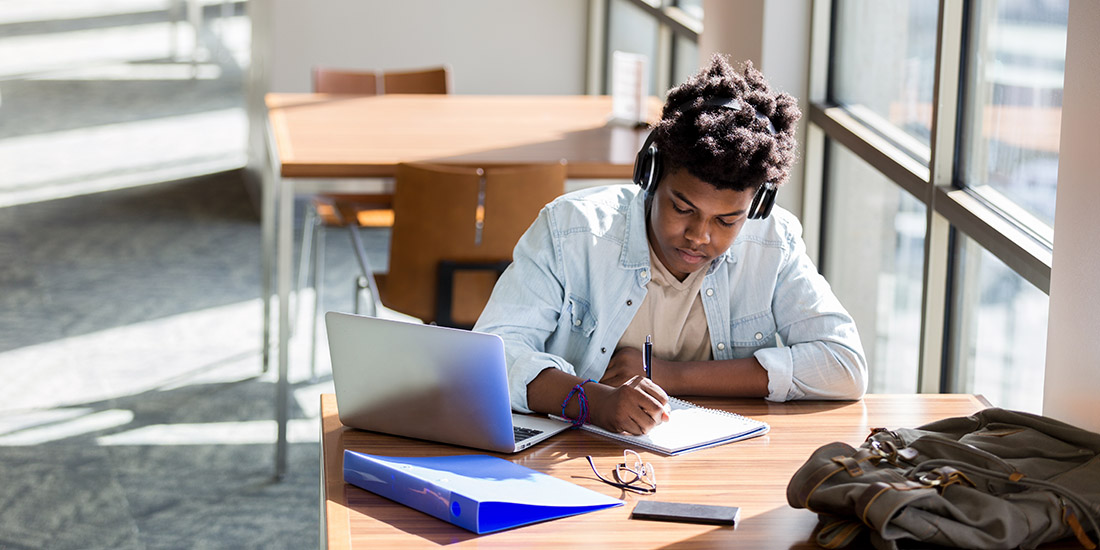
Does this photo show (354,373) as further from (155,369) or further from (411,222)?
(155,369)

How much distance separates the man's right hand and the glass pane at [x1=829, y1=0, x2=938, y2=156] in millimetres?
1100

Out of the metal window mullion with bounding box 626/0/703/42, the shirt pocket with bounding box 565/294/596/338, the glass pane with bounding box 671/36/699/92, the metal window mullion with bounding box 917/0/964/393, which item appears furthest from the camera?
the glass pane with bounding box 671/36/699/92

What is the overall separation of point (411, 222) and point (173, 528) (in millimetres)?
866

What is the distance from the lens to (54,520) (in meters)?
2.89

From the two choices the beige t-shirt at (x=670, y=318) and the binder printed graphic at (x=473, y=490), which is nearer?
the binder printed graphic at (x=473, y=490)

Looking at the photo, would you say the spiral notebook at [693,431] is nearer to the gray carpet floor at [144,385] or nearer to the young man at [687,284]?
the young man at [687,284]

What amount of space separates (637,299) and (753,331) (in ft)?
0.63

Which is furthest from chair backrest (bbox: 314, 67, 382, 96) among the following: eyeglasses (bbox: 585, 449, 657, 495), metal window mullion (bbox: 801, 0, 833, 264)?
eyeglasses (bbox: 585, 449, 657, 495)

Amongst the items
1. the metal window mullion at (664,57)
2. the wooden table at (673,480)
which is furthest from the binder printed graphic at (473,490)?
the metal window mullion at (664,57)

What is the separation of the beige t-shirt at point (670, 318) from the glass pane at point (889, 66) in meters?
0.80

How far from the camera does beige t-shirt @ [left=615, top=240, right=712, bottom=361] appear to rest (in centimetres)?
193

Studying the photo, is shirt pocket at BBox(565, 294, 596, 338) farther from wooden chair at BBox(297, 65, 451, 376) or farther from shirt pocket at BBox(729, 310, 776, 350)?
wooden chair at BBox(297, 65, 451, 376)

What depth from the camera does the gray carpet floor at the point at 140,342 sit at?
9.74ft

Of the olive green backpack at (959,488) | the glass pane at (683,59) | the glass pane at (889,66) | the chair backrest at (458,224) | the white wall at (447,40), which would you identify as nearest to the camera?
the olive green backpack at (959,488)
